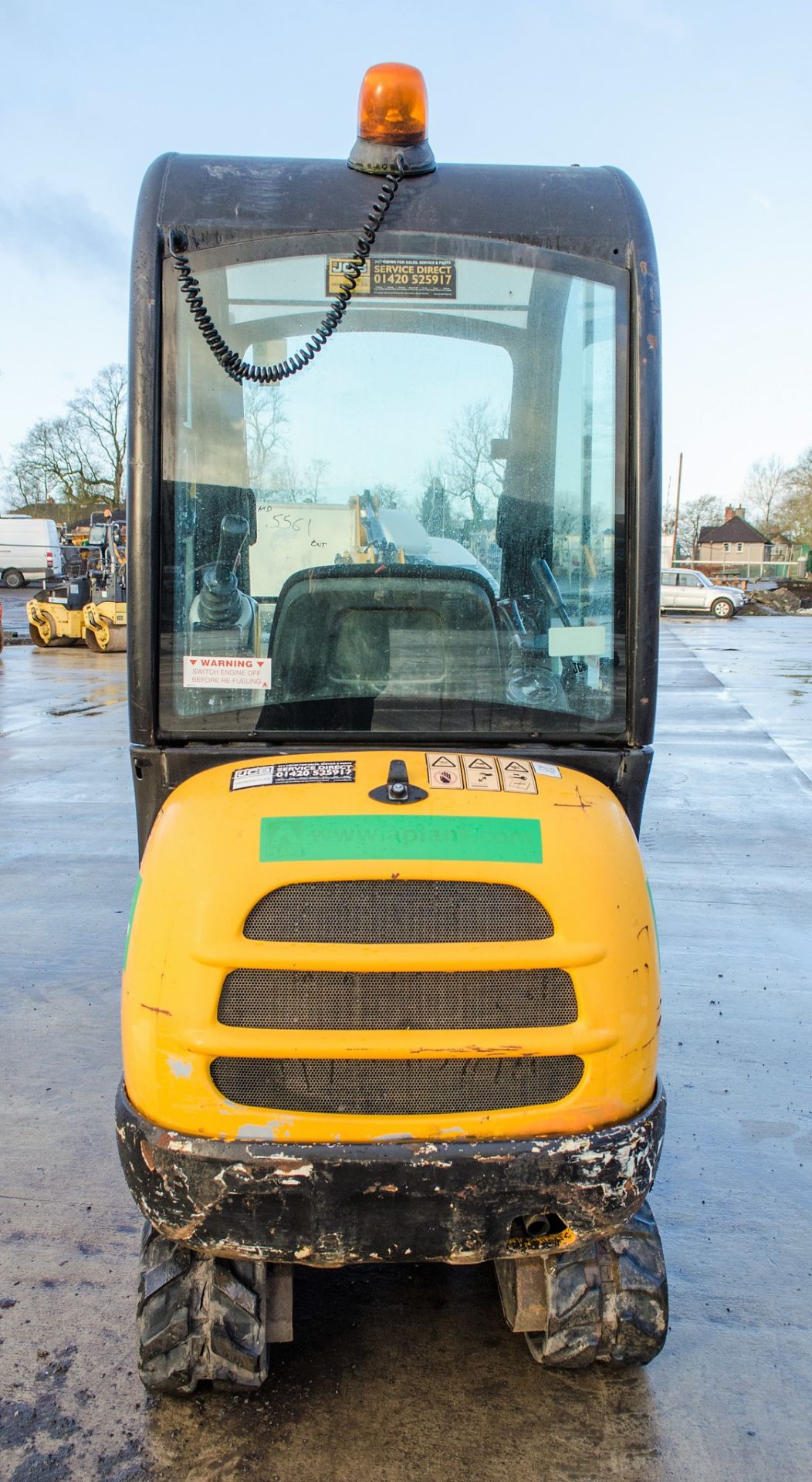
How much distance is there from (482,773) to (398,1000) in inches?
19.9

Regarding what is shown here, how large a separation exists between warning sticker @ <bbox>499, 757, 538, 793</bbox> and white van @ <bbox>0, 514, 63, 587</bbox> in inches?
1661

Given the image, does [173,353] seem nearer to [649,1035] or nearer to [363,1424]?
[649,1035]

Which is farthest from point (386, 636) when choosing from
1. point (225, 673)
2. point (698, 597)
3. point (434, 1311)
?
point (698, 597)

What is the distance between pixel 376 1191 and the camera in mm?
2188

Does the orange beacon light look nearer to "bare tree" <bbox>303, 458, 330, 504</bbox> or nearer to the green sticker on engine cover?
"bare tree" <bbox>303, 458, 330, 504</bbox>

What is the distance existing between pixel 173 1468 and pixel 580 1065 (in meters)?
1.19

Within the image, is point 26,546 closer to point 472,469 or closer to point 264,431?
point 264,431

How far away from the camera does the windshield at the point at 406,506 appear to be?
8.59 ft

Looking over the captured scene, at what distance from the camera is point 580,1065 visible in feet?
7.39

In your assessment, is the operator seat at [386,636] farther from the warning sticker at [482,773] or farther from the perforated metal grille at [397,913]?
the perforated metal grille at [397,913]

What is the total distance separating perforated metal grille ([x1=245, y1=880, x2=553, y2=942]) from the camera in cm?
220

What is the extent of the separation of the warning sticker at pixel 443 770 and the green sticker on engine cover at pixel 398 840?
117 millimetres

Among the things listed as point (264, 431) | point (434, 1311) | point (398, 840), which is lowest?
point (434, 1311)

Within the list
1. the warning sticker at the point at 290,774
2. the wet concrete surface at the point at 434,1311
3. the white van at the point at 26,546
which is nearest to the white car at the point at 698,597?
the white van at the point at 26,546
